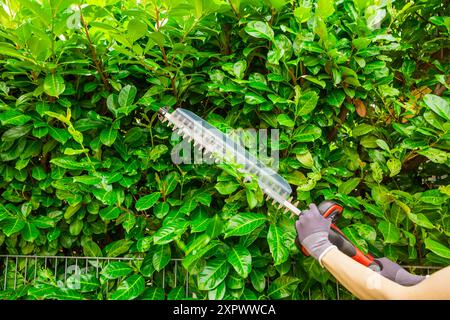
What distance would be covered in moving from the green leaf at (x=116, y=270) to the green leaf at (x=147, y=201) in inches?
10.6

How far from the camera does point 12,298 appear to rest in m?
1.93

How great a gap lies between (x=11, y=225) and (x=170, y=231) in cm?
78

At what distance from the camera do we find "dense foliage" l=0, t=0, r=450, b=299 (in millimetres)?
1729

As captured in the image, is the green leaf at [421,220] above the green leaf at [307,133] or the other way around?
the other way around

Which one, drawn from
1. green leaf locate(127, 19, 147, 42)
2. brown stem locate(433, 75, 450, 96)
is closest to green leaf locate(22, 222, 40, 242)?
green leaf locate(127, 19, 147, 42)

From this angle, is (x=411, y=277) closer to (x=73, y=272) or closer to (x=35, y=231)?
(x=73, y=272)

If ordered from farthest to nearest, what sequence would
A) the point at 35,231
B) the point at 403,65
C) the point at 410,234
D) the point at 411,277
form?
the point at 403,65 → the point at 35,231 → the point at 410,234 → the point at 411,277

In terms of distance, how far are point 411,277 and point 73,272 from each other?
1516mm

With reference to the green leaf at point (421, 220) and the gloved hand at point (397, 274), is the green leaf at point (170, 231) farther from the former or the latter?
the green leaf at point (421, 220)

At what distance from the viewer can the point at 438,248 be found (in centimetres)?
164

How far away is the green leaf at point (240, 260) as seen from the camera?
1.65 metres

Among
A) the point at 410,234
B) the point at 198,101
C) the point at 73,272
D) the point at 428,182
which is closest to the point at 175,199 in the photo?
the point at 198,101

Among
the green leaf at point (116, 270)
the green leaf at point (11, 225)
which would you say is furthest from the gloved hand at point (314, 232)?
the green leaf at point (11, 225)

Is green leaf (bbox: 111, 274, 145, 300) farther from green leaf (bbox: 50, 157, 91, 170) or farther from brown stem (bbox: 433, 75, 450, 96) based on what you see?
brown stem (bbox: 433, 75, 450, 96)
